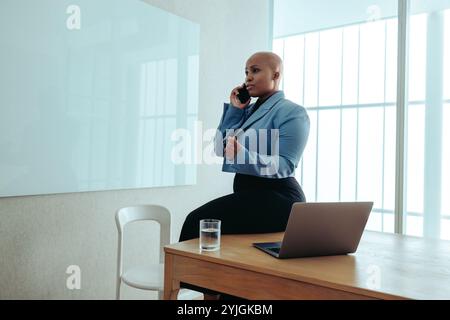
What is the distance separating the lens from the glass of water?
3.77 ft

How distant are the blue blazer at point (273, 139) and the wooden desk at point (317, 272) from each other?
277mm

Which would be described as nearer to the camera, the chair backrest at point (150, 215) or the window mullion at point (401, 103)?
the chair backrest at point (150, 215)

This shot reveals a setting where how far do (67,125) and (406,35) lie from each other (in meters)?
2.44

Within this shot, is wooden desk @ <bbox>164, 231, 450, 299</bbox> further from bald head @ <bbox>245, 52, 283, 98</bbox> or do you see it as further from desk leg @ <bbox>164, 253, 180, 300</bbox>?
bald head @ <bbox>245, 52, 283, 98</bbox>

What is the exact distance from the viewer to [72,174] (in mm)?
2107

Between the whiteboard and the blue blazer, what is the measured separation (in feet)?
3.24

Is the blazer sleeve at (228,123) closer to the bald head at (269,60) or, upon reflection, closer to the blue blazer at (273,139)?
the blue blazer at (273,139)

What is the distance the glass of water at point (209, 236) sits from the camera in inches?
45.2

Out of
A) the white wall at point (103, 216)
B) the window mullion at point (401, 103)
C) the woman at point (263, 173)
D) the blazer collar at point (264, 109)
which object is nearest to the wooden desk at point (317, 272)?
the woman at point (263, 173)

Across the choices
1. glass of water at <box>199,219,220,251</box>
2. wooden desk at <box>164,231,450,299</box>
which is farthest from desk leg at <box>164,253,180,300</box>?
glass of water at <box>199,219,220,251</box>

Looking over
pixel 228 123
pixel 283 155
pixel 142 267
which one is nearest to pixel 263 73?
pixel 228 123

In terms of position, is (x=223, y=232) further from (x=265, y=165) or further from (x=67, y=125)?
(x=67, y=125)
